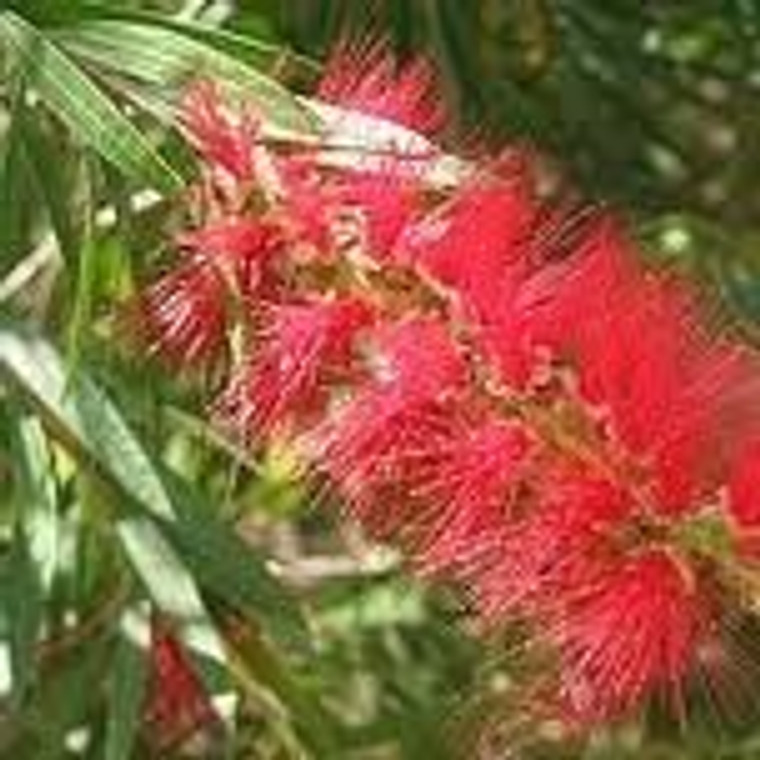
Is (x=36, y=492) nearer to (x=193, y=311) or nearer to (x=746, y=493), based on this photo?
(x=193, y=311)

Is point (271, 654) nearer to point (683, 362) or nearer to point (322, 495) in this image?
point (322, 495)

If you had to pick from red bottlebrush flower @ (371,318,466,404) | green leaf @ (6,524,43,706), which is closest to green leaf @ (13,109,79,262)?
green leaf @ (6,524,43,706)

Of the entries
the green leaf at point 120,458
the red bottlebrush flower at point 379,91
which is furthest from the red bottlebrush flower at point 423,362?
the green leaf at point 120,458

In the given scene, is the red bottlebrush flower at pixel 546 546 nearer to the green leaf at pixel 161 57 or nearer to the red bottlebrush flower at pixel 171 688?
the green leaf at pixel 161 57

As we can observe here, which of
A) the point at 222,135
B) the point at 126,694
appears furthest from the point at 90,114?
the point at 126,694

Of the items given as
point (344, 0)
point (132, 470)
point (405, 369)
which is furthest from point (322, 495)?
point (344, 0)

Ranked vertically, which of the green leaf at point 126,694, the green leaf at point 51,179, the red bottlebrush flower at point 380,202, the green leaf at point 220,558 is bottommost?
the green leaf at point 126,694

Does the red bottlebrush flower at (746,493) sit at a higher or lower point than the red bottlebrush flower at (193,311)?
lower
